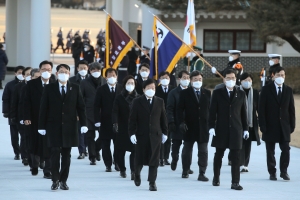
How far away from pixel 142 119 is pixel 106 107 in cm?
193

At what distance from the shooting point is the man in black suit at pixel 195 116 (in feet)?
38.7

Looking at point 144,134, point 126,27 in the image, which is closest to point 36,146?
point 144,134

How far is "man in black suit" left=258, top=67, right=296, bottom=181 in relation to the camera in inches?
464

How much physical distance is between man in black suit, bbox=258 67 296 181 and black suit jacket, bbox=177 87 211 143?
867 millimetres

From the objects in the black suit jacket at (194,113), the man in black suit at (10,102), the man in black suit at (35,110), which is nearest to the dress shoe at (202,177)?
the black suit jacket at (194,113)

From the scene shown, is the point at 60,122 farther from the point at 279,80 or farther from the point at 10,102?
the point at 279,80

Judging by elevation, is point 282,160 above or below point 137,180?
above

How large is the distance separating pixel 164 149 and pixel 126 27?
2715cm

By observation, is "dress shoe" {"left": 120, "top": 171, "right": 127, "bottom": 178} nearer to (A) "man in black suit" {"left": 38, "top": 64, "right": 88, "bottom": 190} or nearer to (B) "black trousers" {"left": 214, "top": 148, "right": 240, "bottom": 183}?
(A) "man in black suit" {"left": 38, "top": 64, "right": 88, "bottom": 190}

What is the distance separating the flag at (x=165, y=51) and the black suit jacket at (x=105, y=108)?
2.22 metres

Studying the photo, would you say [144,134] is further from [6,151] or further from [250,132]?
[6,151]

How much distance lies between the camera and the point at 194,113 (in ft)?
39.0

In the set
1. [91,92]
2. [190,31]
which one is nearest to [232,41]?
[190,31]

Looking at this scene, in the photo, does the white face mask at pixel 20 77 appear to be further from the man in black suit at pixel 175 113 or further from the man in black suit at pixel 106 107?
the man in black suit at pixel 175 113
